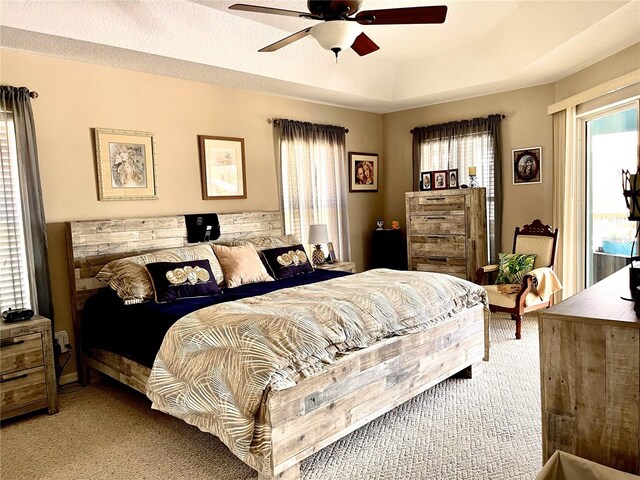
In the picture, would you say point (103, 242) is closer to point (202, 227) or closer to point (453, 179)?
point (202, 227)

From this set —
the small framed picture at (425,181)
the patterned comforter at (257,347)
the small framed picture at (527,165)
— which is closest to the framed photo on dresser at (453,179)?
the small framed picture at (425,181)

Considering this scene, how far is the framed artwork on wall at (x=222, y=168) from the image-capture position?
4.74 meters

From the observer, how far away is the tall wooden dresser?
217 inches

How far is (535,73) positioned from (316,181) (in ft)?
8.73

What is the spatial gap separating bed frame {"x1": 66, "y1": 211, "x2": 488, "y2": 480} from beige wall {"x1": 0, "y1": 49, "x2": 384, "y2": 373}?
0.19 m

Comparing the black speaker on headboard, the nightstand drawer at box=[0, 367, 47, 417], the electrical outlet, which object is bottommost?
the nightstand drawer at box=[0, 367, 47, 417]

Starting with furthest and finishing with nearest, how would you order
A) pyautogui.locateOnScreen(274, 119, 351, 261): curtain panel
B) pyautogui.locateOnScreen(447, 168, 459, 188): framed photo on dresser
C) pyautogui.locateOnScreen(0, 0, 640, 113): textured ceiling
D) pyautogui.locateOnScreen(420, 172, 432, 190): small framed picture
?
pyautogui.locateOnScreen(420, 172, 432, 190): small framed picture < pyautogui.locateOnScreen(447, 168, 459, 188): framed photo on dresser < pyautogui.locateOnScreen(274, 119, 351, 261): curtain panel < pyautogui.locateOnScreen(0, 0, 640, 113): textured ceiling

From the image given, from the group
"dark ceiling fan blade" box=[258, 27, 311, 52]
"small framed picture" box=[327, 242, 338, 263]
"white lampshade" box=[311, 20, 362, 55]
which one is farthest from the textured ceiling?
"small framed picture" box=[327, 242, 338, 263]

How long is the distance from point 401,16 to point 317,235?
2.90m

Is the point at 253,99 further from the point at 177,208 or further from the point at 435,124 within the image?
the point at 435,124

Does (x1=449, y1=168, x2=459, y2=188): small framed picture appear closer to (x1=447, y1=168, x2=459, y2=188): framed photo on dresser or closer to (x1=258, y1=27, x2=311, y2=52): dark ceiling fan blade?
(x1=447, y1=168, x2=459, y2=188): framed photo on dresser

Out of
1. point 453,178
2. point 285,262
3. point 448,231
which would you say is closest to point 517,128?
point 453,178

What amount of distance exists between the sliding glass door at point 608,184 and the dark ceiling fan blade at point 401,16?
252 cm

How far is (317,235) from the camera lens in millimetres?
5305
